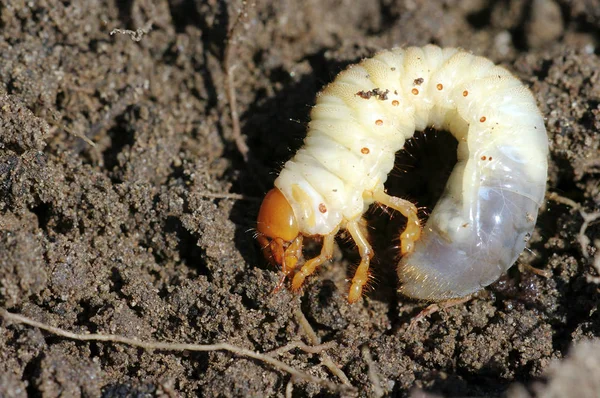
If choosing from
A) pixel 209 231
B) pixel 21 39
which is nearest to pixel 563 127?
pixel 209 231

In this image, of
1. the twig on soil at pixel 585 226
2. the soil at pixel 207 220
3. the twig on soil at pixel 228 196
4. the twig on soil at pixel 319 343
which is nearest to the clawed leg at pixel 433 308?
the soil at pixel 207 220

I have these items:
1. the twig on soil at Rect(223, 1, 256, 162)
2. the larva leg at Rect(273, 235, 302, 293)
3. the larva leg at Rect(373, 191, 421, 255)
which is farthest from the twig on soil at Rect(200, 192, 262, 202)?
the larva leg at Rect(373, 191, 421, 255)

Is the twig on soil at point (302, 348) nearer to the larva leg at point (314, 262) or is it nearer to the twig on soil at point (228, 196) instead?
the larva leg at point (314, 262)

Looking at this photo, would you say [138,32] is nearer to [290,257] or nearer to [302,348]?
[290,257]

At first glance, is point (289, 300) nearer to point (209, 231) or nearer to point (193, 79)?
point (209, 231)

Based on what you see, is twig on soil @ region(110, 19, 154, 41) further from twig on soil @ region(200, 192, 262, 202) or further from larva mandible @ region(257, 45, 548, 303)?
larva mandible @ region(257, 45, 548, 303)
